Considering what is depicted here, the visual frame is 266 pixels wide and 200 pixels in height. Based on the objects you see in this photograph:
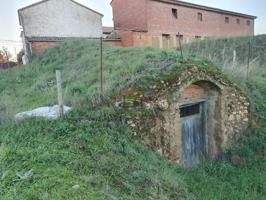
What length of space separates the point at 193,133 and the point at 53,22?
1580cm

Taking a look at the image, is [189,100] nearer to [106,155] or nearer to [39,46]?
[106,155]

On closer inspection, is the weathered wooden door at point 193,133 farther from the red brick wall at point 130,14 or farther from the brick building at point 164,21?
the red brick wall at point 130,14

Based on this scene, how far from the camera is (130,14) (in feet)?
79.7

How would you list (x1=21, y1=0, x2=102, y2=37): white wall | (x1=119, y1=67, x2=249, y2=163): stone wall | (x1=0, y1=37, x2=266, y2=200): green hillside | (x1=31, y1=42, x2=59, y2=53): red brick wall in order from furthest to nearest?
(x1=21, y1=0, x2=102, y2=37): white wall, (x1=31, y1=42, x2=59, y2=53): red brick wall, (x1=119, y1=67, x2=249, y2=163): stone wall, (x1=0, y1=37, x2=266, y2=200): green hillside

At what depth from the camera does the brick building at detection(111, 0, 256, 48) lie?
22.3 meters

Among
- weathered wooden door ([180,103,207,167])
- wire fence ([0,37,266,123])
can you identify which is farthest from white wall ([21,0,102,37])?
weathered wooden door ([180,103,207,167])

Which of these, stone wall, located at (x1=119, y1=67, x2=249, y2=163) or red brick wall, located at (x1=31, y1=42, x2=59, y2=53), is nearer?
stone wall, located at (x1=119, y1=67, x2=249, y2=163)

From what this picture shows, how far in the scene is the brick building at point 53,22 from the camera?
17812mm

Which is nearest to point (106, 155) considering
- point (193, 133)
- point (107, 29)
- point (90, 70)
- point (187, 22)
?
point (193, 133)

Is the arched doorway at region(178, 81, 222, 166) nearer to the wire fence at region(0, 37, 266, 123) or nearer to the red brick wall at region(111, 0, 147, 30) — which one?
the wire fence at region(0, 37, 266, 123)

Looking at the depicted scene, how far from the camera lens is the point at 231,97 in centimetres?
845

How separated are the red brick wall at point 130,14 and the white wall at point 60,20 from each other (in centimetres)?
331

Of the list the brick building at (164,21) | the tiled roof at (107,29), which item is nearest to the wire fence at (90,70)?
the brick building at (164,21)

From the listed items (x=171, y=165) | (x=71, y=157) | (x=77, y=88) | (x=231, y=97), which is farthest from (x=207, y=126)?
(x=71, y=157)
